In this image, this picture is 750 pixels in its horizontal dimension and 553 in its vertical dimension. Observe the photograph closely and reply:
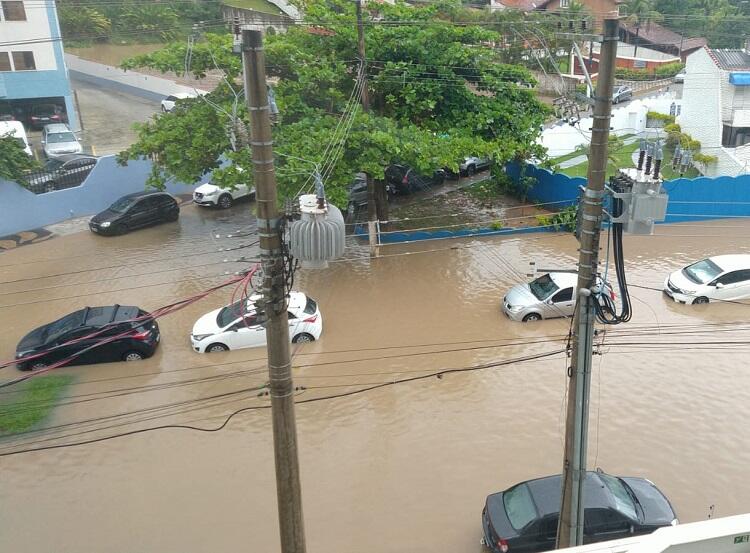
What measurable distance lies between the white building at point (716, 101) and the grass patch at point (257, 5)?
3012 cm

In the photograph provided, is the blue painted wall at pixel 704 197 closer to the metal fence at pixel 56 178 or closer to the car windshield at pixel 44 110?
the metal fence at pixel 56 178

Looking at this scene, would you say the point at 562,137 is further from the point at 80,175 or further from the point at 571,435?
the point at 571,435

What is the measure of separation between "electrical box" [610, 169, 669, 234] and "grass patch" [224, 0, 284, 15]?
151ft

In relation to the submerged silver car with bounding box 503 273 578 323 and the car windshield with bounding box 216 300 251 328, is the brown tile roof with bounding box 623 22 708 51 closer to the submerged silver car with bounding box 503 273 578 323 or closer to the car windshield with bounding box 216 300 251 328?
the submerged silver car with bounding box 503 273 578 323

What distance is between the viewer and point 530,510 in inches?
363

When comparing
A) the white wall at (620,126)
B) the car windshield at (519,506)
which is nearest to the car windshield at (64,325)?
the car windshield at (519,506)

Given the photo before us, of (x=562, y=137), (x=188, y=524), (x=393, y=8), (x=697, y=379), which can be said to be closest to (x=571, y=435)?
(x=188, y=524)

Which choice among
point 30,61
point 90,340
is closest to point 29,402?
point 90,340

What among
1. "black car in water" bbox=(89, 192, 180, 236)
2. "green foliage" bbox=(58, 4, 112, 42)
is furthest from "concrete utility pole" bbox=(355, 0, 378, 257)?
"green foliage" bbox=(58, 4, 112, 42)

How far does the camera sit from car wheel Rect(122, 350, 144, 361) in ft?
48.4

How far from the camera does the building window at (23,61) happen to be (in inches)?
1231

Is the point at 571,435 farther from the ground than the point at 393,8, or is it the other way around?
the point at 393,8

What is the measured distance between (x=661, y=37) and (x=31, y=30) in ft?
148

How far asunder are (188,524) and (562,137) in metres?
25.4
